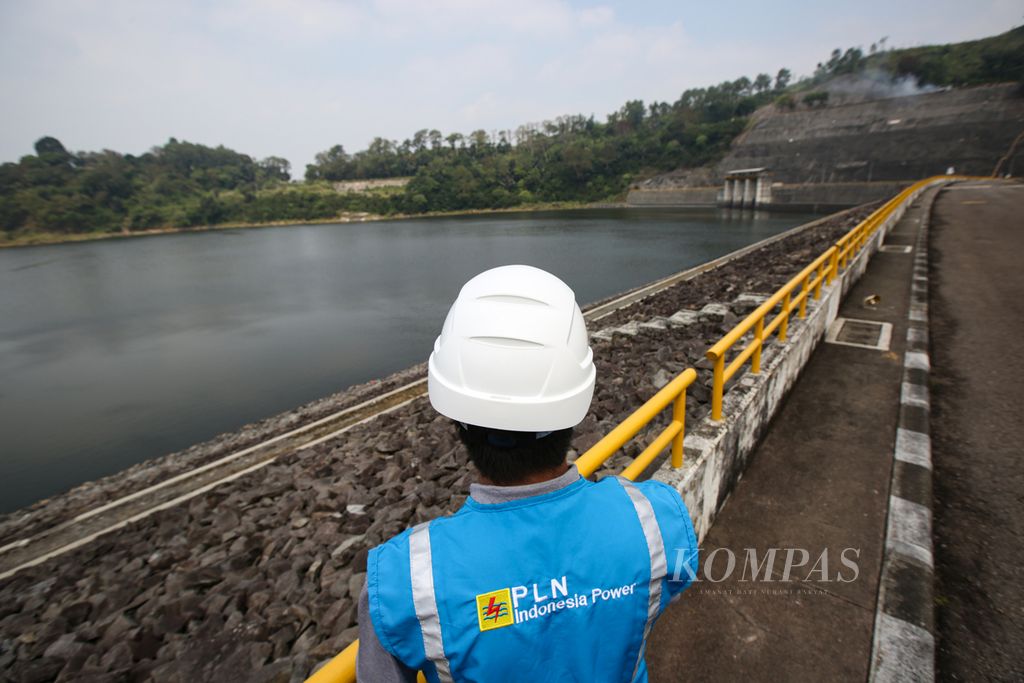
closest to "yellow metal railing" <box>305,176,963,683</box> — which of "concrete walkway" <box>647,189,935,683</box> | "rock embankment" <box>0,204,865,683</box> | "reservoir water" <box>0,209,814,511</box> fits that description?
"concrete walkway" <box>647,189,935,683</box>

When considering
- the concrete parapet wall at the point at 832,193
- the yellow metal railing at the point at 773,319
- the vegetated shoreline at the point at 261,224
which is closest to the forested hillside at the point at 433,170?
the vegetated shoreline at the point at 261,224

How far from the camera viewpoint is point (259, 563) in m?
4.35

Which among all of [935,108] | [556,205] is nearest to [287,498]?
[935,108]

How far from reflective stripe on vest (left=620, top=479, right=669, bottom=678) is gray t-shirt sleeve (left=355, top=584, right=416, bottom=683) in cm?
54

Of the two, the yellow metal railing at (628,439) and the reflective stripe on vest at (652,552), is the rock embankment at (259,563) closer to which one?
the yellow metal railing at (628,439)

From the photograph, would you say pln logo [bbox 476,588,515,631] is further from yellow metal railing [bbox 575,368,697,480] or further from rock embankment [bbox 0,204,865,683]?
rock embankment [bbox 0,204,865,683]

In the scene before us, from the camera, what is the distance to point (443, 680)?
97 centimetres

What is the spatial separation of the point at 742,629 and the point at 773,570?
1.73 feet

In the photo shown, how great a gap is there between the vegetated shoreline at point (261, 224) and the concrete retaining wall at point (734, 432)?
8291 cm

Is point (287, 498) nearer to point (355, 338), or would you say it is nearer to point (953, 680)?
point (953, 680)

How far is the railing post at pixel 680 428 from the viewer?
2.55 m

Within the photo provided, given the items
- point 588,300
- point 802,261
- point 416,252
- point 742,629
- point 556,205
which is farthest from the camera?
point 556,205

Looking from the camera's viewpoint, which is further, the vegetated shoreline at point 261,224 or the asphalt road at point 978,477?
the vegetated shoreline at point 261,224

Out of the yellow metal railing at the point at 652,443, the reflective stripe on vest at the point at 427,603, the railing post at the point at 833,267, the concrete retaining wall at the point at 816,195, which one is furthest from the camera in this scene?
the concrete retaining wall at the point at 816,195
